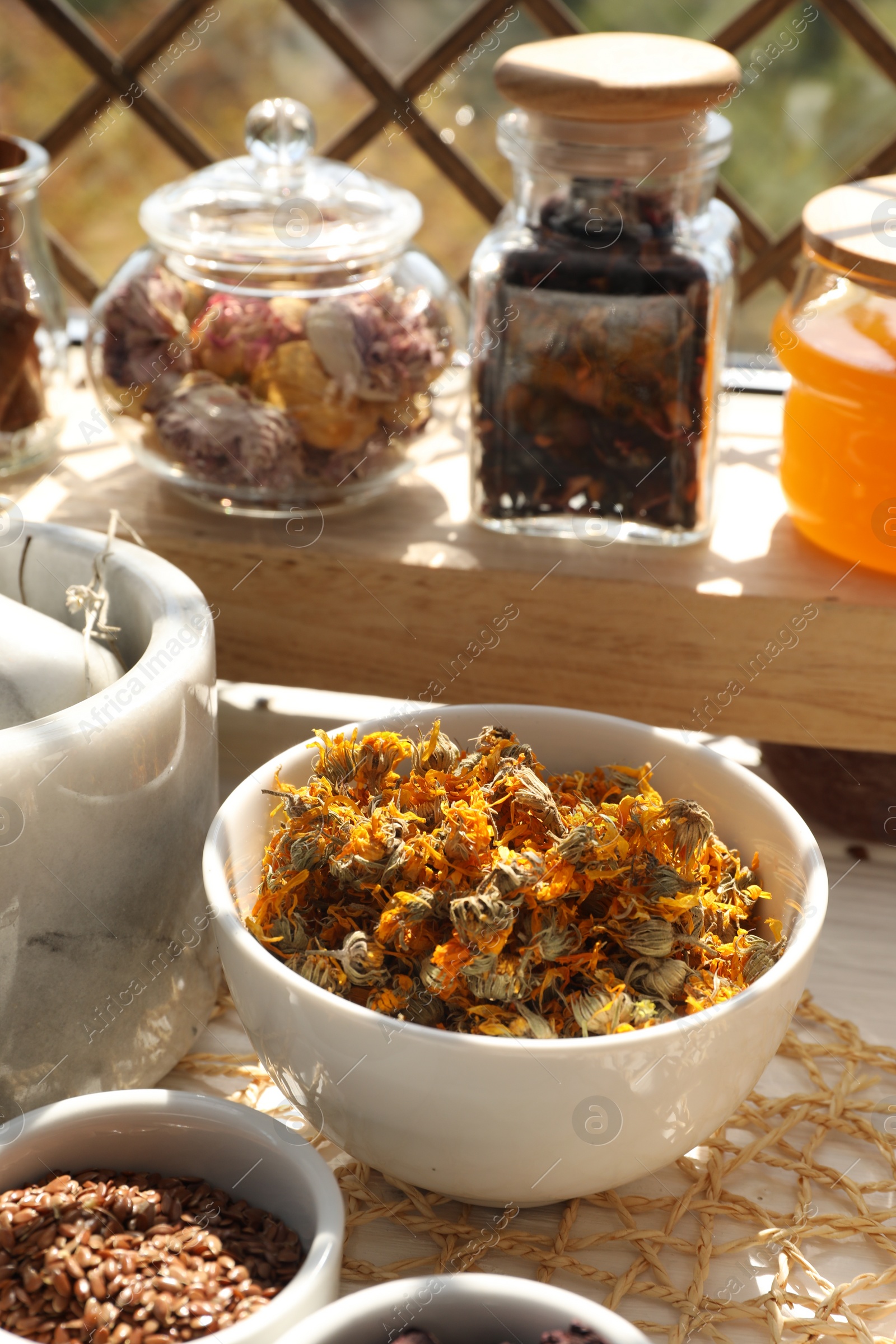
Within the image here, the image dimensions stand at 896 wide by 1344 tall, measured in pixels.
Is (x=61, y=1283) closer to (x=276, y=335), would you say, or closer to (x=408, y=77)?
(x=276, y=335)

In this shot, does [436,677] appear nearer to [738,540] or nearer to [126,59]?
[738,540]

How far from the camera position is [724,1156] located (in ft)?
1.82

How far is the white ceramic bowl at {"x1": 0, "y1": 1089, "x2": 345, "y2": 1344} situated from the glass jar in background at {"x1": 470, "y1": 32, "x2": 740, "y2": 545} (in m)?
0.39

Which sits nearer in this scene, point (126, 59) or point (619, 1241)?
point (619, 1241)

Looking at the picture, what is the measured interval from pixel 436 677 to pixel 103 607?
22 centimetres

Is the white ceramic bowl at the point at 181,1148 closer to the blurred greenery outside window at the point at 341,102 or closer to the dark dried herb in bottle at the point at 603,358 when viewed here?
the dark dried herb in bottle at the point at 603,358

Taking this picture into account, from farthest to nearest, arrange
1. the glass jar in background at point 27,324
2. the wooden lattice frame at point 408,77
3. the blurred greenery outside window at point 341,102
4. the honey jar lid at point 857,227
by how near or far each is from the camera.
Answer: the blurred greenery outside window at point 341,102, the wooden lattice frame at point 408,77, the glass jar in background at point 27,324, the honey jar lid at point 857,227

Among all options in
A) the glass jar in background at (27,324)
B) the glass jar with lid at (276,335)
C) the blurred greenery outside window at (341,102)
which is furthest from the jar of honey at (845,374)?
the blurred greenery outside window at (341,102)

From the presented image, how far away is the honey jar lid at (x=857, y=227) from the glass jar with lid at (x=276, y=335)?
0.69ft

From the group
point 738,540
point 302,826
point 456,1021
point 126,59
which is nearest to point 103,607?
point 302,826

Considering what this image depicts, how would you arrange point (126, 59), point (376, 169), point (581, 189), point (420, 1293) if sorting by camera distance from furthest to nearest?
point (376, 169) → point (126, 59) → point (581, 189) → point (420, 1293)

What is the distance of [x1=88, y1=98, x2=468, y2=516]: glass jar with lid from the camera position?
0.72 m

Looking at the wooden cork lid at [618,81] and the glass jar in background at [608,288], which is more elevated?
the wooden cork lid at [618,81]

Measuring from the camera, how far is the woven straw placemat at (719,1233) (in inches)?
19.3
